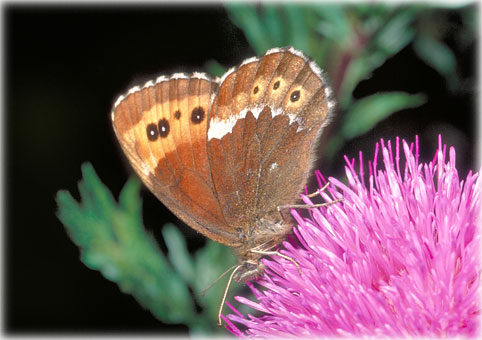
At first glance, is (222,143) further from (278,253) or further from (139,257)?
(139,257)

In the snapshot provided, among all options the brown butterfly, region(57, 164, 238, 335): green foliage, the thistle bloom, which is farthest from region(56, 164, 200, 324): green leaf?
the thistle bloom

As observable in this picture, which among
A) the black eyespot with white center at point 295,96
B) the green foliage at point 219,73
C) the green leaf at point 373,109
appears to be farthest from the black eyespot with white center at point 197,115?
the green leaf at point 373,109

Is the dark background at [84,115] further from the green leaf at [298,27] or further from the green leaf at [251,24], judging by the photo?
the green leaf at [298,27]

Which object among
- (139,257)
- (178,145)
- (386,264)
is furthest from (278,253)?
(139,257)

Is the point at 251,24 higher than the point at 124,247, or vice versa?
the point at 251,24

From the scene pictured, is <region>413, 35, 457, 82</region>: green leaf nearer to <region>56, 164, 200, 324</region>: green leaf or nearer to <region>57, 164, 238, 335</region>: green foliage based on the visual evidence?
<region>57, 164, 238, 335</region>: green foliage

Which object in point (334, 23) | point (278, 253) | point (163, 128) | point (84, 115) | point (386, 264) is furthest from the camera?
point (84, 115)
